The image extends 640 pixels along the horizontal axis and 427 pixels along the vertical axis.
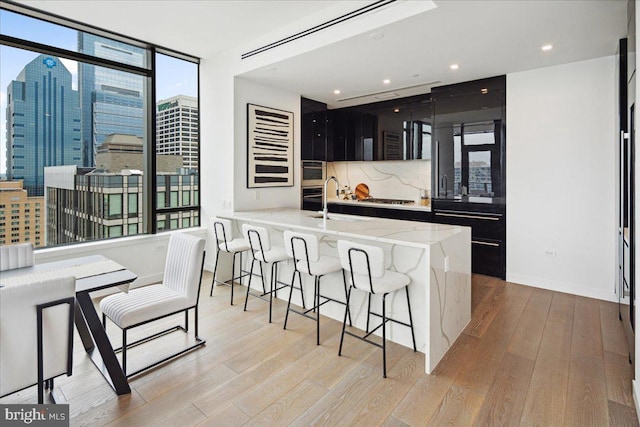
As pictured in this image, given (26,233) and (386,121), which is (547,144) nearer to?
(386,121)

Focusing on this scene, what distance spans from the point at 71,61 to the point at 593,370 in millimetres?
5698

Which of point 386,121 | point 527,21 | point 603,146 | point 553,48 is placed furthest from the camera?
point 386,121

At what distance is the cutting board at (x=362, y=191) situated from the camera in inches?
260


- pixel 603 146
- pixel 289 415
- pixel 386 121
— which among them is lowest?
pixel 289 415

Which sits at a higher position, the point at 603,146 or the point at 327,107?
the point at 327,107

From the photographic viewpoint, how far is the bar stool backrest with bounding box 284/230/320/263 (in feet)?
9.37

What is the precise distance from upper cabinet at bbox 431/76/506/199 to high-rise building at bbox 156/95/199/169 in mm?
3487

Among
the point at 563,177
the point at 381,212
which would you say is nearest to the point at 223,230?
the point at 381,212

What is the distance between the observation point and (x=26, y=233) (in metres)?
3.58

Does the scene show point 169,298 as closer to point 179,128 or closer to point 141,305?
point 141,305

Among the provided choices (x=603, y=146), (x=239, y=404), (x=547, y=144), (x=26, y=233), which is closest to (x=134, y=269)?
(x=26, y=233)

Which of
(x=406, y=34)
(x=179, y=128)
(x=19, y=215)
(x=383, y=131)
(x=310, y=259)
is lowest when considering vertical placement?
(x=310, y=259)

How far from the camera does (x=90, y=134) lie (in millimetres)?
3980

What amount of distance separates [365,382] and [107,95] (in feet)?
14.0
